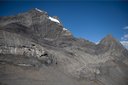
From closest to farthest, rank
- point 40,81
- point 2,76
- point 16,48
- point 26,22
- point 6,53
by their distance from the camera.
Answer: point 2,76 < point 40,81 < point 6,53 < point 16,48 < point 26,22

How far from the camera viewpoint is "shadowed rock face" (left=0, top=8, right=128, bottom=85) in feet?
44.7

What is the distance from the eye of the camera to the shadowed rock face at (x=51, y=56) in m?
13.6

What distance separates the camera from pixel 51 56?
1950 cm

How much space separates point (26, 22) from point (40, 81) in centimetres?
1710

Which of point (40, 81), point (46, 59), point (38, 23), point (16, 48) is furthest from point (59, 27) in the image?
point (40, 81)

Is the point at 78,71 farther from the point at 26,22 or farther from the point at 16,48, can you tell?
the point at 26,22

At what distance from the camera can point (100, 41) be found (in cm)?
3553

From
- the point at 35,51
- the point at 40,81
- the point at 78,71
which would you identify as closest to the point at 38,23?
the point at 35,51

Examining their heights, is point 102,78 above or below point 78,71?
below

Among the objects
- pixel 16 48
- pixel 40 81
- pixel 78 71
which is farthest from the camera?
pixel 78 71

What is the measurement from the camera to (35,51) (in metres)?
17.5

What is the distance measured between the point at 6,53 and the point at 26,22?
1282 centimetres

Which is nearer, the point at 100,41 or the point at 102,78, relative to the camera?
the point at 102,78

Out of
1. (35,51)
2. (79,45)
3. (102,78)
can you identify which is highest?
(79,45)
